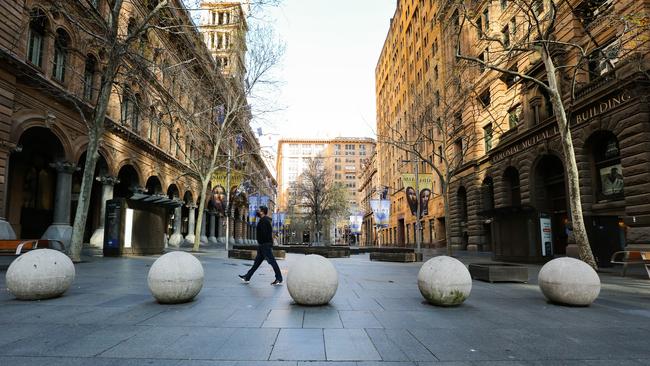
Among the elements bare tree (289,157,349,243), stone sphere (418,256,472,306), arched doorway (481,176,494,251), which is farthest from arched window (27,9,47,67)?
arched doorway (481,176,494,251)

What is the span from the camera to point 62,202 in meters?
20.9

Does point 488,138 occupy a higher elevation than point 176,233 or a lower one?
higher

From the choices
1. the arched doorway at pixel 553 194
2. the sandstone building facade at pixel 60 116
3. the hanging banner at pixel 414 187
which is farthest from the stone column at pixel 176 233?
the arched doorway at pixel 553 194

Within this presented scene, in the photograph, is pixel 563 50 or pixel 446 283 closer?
pixel 446 283

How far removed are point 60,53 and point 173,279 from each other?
2063 cm

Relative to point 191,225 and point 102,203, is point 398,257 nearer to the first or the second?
point 102,203

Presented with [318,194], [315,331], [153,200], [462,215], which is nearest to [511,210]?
[462,215]

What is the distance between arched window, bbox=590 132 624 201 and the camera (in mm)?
18797

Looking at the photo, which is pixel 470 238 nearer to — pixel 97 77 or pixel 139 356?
pixel 97 77

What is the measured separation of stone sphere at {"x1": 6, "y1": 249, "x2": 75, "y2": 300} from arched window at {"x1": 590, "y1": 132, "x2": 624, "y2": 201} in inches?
839

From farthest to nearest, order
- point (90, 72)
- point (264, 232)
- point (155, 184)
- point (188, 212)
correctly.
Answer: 1. point (188, 212)
2. point (155, 184)
3. point (90, 72)
4. point (264, 232)

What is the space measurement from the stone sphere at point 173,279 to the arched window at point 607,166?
63.4 ft

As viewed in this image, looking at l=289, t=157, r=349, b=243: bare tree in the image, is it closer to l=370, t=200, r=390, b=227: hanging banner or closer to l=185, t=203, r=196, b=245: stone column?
l=370, t=200, r=390, b=227: hanging banner

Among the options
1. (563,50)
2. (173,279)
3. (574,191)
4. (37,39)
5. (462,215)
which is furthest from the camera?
(462,215)
